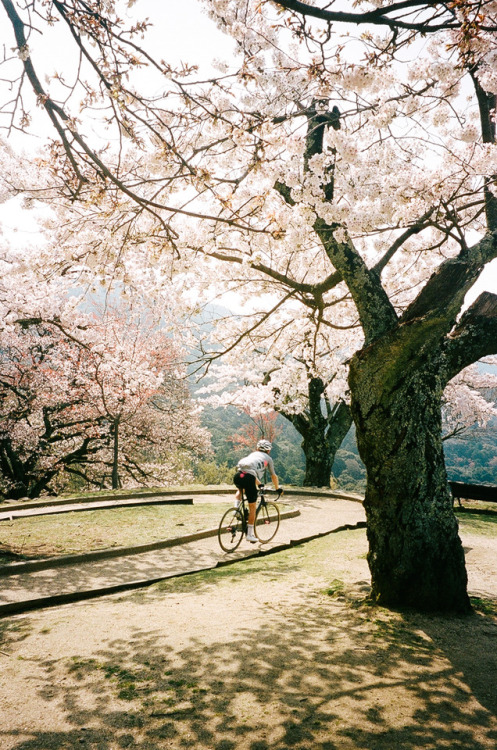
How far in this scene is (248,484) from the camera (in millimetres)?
7719

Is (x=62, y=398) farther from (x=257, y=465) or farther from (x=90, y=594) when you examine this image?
(x=90, y=594)

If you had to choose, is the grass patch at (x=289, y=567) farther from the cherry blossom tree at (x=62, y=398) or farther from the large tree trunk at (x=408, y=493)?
the cherry blossom tree at (x=62, y=398)

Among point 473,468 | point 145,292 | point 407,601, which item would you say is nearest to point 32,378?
point 145,292

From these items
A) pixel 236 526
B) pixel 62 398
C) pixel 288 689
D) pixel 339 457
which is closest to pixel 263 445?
pixel 236 526

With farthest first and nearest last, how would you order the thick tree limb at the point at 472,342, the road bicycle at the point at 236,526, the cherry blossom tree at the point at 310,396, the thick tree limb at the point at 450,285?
the cherry blossom tree at the point at 310,396
the road bicycle at the point at 236,526
the thick tree limb at the point at 472,342
the thick tree limb at the point at 450,285

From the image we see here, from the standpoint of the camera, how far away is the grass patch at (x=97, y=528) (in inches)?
299

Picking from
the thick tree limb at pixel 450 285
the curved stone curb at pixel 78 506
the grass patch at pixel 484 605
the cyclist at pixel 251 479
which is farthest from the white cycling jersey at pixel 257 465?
the curved stone curb at pixel 78 506

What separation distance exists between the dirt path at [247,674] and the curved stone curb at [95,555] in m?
1.59

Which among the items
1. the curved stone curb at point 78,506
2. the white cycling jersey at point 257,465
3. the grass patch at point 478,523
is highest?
the white cycling jersey at point 257,465

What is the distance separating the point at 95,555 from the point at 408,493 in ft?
16.5

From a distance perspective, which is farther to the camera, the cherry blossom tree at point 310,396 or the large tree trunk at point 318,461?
the large tree trunk at point 318,461

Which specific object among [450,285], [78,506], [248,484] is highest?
[450,285]

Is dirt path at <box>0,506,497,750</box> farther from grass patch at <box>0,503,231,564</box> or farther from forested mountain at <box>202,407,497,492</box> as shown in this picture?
forested mountain at <box>202,407,497,492</box>

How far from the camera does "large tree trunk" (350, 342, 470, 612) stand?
4.81 meters
